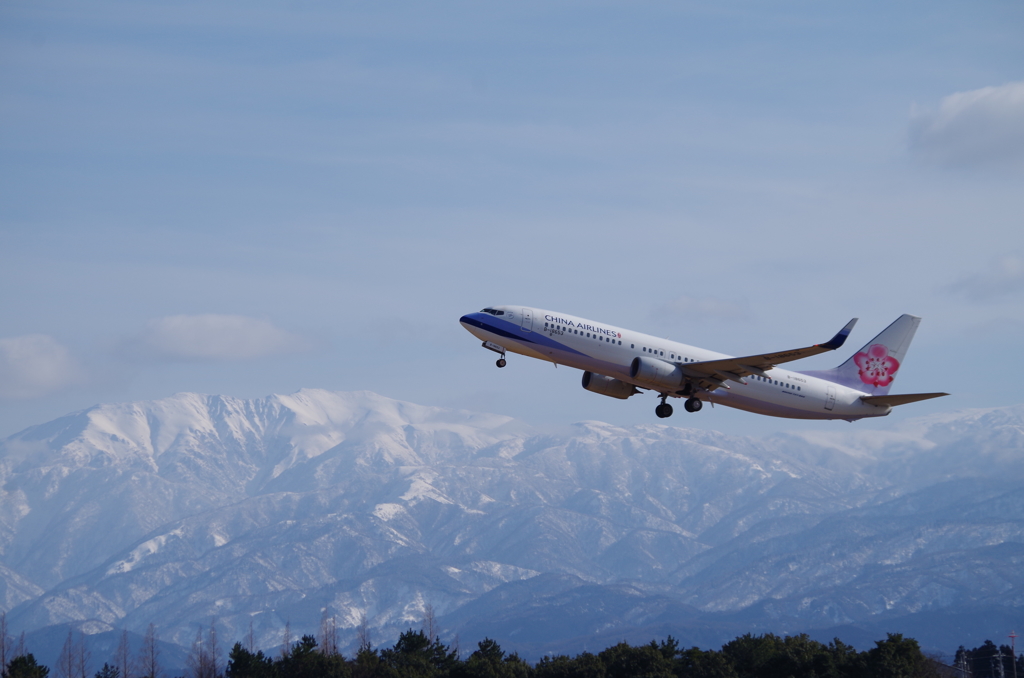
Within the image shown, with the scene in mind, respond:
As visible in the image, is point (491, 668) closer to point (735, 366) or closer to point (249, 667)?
point (249, 667)

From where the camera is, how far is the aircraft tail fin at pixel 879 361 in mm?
85312

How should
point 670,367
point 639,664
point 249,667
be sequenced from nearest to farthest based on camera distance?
point 670,367 → point 639,664 → point 249,667

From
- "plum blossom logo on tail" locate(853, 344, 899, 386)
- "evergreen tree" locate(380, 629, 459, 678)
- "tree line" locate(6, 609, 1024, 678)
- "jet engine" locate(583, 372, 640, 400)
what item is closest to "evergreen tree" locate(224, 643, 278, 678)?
"tree line" locate(6, 609, 1024, 678)

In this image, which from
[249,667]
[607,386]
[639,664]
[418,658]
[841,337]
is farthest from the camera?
[418,658]

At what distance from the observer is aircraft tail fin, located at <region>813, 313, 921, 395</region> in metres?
85.3

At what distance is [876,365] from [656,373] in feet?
73.7

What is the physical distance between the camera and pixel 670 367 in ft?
243

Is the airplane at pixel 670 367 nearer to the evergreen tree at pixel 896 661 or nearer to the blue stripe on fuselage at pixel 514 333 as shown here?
the blue stripe on fuselage at pixel 514 333

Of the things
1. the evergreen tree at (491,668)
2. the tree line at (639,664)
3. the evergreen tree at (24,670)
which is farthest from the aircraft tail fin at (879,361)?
the evergreen tree at (24,670)

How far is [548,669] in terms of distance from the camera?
97.8 meters

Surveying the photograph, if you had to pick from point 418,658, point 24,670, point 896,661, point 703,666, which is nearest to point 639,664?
point 703,666

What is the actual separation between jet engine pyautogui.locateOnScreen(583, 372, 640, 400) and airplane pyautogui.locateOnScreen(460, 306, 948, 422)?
0.22 feet

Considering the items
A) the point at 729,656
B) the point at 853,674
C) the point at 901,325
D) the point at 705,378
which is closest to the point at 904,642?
the point at 853,674

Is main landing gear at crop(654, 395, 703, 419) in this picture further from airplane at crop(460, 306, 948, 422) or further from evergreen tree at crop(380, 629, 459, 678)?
evergreen tree at crop(380, 629, 459, 678)
